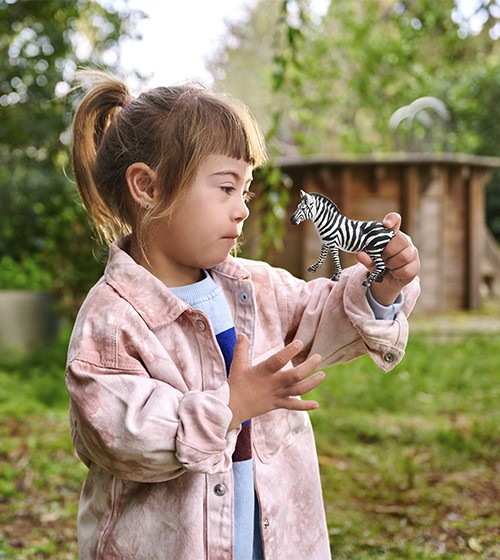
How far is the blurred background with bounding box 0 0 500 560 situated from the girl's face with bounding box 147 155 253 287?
311 millimetres

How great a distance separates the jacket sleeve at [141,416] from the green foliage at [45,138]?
12.1ft

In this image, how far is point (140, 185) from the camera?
1.67 m

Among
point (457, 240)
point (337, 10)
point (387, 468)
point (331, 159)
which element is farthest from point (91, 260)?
point (337, 10)

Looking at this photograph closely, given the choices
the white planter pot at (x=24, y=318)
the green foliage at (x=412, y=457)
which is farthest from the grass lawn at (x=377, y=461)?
the white planter pot at (x=24, y=318)

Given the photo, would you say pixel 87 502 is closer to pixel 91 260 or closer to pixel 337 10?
pixel 91 260

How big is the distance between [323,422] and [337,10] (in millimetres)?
10432

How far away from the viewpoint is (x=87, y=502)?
1.74 meters

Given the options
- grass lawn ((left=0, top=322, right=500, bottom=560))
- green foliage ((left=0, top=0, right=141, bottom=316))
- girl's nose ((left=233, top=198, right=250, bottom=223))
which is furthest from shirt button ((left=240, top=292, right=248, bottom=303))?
green foliage ((left=0, top=0, right=141, bottom=316))

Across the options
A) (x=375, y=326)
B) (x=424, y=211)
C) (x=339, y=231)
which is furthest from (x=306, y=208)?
(x=424, y=211)

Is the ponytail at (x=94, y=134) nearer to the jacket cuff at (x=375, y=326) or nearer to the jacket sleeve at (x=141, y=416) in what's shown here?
the jacket sleeve at (x=141, y=416)

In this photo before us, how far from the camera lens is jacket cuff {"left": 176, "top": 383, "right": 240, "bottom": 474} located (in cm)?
142

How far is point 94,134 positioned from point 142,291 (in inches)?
18.6

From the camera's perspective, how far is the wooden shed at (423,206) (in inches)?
305

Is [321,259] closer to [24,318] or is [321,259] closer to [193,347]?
A: [193,347]
